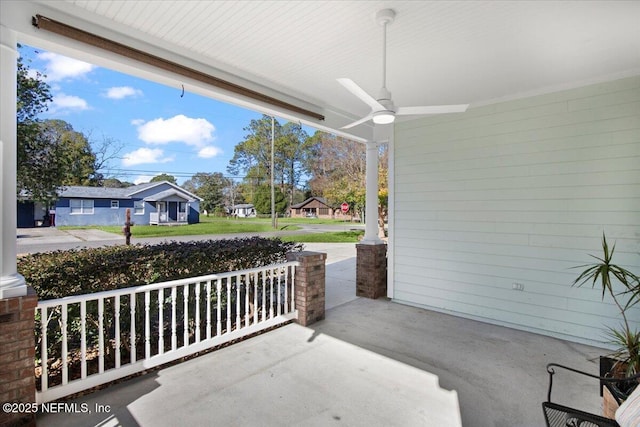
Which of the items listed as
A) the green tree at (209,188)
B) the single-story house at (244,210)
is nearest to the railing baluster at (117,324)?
the green tree at (209,188)

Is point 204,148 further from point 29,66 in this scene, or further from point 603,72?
point 603,72

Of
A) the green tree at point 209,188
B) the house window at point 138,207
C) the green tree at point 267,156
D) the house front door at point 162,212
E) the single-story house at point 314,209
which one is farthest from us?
the single-story house at point 314,209

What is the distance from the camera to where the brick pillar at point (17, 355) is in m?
1.90

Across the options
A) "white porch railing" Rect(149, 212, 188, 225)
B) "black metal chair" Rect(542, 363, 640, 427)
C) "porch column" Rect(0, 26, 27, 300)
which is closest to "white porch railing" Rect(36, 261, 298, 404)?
"porch column" Rect(0, 26, 27, 300)

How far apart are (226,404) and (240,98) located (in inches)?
123

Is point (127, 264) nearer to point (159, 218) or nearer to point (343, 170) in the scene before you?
point (159, 218)

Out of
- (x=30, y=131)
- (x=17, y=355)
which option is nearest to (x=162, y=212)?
(x=30, y=131)

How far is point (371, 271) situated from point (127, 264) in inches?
146

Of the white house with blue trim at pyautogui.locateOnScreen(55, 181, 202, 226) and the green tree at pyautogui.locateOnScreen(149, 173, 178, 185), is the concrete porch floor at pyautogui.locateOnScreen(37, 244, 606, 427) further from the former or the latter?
the green tree at pyautogui.locateOnScreen(149, 173, 178, 185)

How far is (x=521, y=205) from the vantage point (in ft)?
13.2

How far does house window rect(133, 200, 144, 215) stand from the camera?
1310 cm

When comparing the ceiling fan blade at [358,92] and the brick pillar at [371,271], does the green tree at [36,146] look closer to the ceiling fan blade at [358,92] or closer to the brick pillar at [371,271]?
the ceiling fan blade at [358,92]

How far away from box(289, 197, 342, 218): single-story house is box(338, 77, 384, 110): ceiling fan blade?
22.1 m

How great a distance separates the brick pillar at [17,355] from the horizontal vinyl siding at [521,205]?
4544 millimetres
